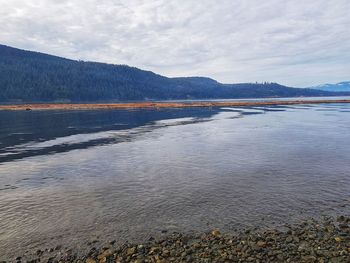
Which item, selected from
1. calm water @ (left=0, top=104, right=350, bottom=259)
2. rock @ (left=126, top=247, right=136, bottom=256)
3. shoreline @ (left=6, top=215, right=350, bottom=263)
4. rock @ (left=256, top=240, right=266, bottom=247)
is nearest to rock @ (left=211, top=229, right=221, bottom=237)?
shoreline @ (left=6, top=215, right=350, bottom=263)

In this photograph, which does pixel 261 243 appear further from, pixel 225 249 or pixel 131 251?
pixel 131 251

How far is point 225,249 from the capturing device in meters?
15.0

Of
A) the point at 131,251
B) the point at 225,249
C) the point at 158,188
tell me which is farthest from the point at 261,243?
the point at 158,188

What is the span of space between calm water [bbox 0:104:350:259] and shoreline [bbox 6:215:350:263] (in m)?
0.99

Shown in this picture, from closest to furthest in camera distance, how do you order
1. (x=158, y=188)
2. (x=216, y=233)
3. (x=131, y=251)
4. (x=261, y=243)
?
(x=131, y=251) → (x=261, y=243) → (x=216, y=233) → (x=158, y=188)

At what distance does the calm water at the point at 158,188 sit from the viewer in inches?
711

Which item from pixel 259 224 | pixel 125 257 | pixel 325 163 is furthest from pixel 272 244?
pixel 325 163

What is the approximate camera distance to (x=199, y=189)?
24500 mm

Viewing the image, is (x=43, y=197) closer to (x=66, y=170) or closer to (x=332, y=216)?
(x=66, y=170)

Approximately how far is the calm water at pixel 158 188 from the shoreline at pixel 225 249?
99 cm

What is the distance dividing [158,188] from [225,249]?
34.5ft

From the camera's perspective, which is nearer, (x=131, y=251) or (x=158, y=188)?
(x=131, y=251)

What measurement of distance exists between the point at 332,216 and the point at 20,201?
20.7 m

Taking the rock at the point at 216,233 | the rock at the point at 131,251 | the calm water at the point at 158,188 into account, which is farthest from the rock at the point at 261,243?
the rock at the point at 131,251
